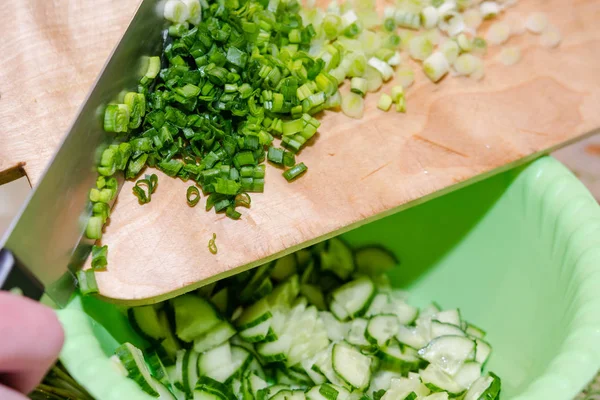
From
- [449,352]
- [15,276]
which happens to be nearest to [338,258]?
[449,352]

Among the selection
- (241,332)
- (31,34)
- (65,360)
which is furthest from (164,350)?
(31,34)

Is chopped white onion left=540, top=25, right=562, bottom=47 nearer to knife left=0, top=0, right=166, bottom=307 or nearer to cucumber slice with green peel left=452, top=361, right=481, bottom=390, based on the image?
cucumber slice with green peel left=452, top=361, right=481, bottom=390

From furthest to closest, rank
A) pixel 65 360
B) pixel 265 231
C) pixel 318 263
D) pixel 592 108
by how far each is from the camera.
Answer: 1. pixel 318 263
2. pixel 592 108
3. pixel 265 231
4. pixel 65 360

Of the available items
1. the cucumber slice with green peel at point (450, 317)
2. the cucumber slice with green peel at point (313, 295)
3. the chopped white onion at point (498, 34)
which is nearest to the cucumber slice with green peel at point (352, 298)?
the cucumber slice with green peel at point (313, 295)

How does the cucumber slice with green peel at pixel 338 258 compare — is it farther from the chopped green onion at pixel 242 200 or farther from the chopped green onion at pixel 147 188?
the chopped green onion at pixel 147 188

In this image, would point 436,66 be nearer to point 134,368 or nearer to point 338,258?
point 338,258

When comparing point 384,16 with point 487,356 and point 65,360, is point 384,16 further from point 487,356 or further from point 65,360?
point 65,360
